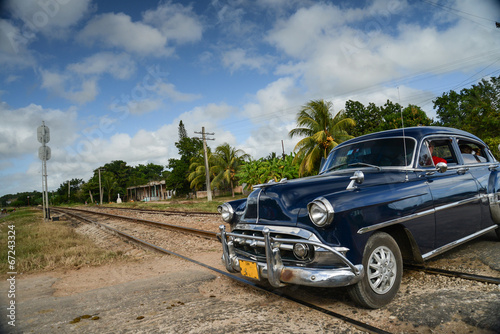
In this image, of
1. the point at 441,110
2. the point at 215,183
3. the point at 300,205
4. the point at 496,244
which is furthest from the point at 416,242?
the point at 441,110

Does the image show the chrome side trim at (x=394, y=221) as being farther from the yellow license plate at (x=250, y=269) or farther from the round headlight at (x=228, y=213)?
the round headlight at (x=228, y=213)

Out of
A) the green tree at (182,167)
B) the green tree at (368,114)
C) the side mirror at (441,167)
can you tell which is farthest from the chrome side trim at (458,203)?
the green tree at (182,167)

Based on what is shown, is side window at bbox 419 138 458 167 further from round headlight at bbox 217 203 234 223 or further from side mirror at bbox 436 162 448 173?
round headlight at bbox 217 203 234 223

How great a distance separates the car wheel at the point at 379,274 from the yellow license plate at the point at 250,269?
0.85 meters

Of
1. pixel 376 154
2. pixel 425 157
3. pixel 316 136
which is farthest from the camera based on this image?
pixel 316 136

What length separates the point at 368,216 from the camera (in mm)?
2740

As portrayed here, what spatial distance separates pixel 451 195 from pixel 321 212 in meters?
1.91

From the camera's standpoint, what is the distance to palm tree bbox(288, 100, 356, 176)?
2100 cm

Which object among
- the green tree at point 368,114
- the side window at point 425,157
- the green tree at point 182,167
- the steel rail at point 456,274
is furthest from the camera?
the green tree at point 182,167

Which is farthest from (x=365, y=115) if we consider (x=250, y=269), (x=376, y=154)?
(x=250, y=269)

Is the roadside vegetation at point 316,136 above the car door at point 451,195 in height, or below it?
above

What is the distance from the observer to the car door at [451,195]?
3.42 m

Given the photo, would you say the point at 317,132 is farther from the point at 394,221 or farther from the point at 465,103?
the point at 465,103

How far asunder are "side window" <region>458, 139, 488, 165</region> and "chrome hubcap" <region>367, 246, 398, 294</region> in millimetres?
2113
